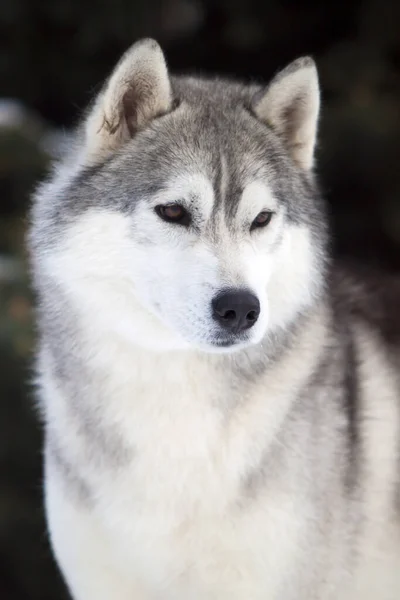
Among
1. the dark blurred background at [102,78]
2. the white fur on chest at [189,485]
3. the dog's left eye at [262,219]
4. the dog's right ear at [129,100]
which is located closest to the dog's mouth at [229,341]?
the white fur on chest at [189,485]

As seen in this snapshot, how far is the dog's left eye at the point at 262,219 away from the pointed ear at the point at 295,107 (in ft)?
0.90

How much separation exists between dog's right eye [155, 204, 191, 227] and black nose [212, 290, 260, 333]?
24 cm

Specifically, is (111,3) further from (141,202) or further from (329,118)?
(141,202)

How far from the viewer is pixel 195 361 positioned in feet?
8.47

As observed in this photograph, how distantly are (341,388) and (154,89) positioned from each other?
998 mm

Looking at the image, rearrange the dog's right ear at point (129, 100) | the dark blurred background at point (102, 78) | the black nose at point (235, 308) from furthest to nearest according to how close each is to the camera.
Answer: the dark blurred background at point (102, 78), the dog's right ear at point (129, 100), the black nose at point (235, 308)

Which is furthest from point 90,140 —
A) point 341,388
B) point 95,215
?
point 341,388

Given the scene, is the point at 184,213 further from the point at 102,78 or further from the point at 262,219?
the point at 102,78

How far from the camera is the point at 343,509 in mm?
2674

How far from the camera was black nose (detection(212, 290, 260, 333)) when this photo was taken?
230 centimetres

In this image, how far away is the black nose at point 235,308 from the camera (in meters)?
2.30

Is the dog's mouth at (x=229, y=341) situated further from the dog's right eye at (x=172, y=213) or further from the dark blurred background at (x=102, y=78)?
the dark blurred background at (x=102, y=78)

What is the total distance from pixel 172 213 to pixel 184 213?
3 centimetres

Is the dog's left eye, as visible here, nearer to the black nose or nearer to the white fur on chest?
the black nose
